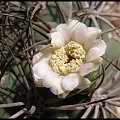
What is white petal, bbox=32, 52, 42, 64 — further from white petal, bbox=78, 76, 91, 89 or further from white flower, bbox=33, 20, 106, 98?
white petal, bbox=78, 76, 91, 89

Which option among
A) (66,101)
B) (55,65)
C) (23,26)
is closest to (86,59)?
(55,65)

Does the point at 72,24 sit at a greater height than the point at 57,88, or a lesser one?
greater

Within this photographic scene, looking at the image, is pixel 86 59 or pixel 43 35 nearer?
pixel 86 59

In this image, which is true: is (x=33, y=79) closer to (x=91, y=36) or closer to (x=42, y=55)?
(x=42, y=55)

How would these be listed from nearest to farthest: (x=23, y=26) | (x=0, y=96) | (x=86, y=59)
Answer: (x=86, y=59) < (x=0, y=96) < (x=23, y=26)

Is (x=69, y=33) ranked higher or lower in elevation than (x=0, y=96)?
higher

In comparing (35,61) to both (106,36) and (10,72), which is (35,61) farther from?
(106,36)

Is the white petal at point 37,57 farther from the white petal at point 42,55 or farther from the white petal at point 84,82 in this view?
the white petal at point 84,82

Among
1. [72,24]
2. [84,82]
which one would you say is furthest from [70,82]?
[72,24]
